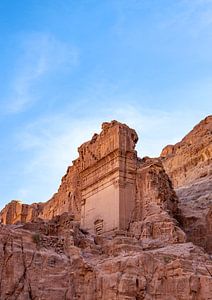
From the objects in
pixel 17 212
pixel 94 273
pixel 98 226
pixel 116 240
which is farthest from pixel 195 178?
pixel 94 273

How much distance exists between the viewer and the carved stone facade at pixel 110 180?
28.4 meters

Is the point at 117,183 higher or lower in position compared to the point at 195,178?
lower

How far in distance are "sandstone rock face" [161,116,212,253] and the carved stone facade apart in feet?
A: 13.5

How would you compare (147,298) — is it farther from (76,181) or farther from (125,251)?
(76,181)

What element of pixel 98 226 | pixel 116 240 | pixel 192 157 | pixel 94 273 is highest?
pixel 192 157

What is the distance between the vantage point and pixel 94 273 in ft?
65.2

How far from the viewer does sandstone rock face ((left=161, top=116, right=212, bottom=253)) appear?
29938 millimetres

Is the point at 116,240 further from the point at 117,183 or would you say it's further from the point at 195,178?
the point at 195,178

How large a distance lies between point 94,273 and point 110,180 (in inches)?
396

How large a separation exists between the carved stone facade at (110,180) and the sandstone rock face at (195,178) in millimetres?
4100

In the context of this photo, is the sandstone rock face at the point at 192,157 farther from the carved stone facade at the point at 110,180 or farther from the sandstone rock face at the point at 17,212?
the carved stone facade at the point at 110,180

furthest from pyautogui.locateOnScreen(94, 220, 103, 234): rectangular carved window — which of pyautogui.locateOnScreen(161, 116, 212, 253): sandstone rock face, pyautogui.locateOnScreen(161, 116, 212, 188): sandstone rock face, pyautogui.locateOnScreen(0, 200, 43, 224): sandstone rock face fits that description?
pyautogui.locateOnScreen(0, 200, 43, 224): sandstone rock face

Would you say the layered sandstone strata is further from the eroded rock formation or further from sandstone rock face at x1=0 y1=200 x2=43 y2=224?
sandstone rock face at x1=0 y1=200 x2=43 y2=224

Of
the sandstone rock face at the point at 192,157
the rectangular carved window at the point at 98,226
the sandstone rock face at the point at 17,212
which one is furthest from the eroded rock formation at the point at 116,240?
the sandstone rock face at the point at 17,212
